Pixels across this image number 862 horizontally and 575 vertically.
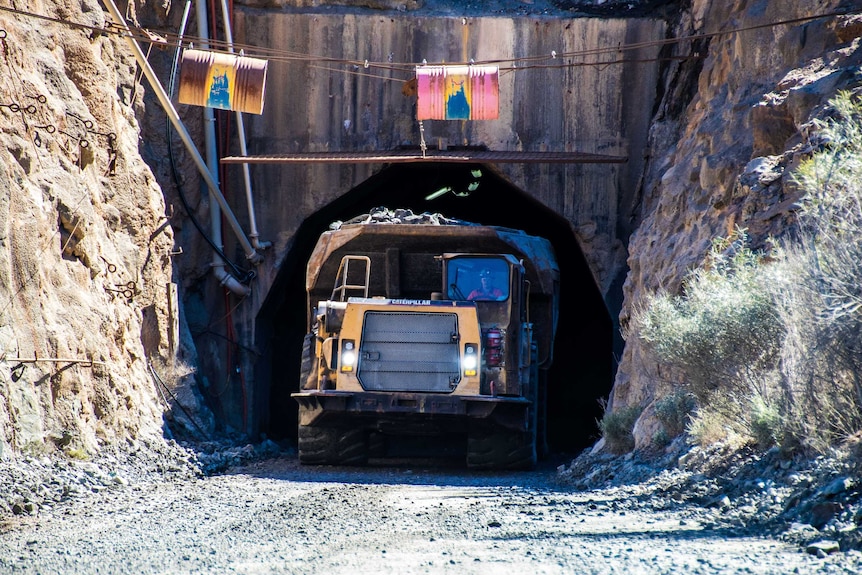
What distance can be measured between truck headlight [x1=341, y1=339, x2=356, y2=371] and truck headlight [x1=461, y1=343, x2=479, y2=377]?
1.37 metres

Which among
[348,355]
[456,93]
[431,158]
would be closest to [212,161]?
[431,158]

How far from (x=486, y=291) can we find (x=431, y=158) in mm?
4864

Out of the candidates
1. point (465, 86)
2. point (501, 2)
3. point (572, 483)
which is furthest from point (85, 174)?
point (501, 2)

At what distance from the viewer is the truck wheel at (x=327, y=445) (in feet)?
48.1

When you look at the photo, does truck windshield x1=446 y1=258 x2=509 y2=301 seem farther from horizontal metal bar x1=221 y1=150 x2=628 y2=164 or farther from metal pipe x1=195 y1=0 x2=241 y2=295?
metal pipe x1=195 y1=0 x2=241 y2=295

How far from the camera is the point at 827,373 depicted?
8.04 metres

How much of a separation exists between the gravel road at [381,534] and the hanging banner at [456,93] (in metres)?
8.12

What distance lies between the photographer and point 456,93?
1822 centimetres

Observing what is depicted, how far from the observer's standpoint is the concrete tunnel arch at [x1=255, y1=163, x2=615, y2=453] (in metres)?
21.7

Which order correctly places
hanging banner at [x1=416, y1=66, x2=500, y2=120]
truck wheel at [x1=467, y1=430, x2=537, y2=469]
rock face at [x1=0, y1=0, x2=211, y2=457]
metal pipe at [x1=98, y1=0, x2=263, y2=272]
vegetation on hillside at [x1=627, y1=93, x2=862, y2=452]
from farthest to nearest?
hanging banner at [x1=416, y1=66, x2=500, y2=120]
metal pipe at [x1=98, y1=0, x2=263, y2=272]
truck wheel at [x1=467, y1=430, x2=537, y2=469]
rock face at [x1=0, y1=0, x2=211, y2=457]
vegetation on hillside at [x1=627, y1=93, x2=862, y2=452]

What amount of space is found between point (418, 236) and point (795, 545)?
951cm

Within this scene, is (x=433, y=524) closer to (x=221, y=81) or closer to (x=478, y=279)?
(x=478, y=279)

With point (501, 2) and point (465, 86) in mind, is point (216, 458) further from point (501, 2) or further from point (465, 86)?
point (501, 2)

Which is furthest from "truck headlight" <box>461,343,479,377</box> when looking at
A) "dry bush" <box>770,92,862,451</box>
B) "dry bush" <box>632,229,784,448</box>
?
"dry bush" <box>770,92,862,451</box>
